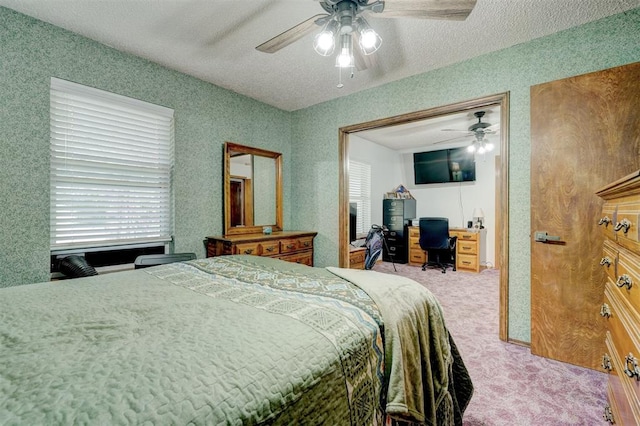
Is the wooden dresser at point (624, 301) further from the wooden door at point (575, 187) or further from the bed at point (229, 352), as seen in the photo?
the wooden door at point (575, 187)

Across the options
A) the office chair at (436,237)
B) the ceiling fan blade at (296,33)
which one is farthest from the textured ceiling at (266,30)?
the office chair at (436,237)

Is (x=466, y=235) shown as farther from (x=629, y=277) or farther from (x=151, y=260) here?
(x=151, y=260)

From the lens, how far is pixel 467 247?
5.27m

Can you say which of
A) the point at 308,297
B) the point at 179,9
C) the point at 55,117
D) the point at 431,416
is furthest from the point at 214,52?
the point at 431,416

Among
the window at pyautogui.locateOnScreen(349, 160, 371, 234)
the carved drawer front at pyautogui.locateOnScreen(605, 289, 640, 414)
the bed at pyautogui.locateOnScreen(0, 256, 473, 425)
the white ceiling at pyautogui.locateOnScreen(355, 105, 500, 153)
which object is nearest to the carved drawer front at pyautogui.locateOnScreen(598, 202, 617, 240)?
the carved drawer front at pyautogui.locateOnScreen(605, 289, 640, 414)

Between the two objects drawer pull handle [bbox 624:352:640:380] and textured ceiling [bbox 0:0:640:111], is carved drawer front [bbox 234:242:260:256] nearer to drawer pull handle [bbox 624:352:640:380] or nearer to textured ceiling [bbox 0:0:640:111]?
textured ceiling [bbox 0:0:640:111]

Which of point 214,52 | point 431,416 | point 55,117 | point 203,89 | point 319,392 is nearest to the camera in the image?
point 319,392

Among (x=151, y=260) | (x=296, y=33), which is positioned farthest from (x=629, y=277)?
(x=151, y=260)

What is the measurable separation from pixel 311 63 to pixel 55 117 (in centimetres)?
219

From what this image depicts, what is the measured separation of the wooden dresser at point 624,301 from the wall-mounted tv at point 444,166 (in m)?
4.79

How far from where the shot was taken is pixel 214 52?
2.59 m

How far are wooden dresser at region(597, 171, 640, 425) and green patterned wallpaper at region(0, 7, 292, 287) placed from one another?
3.18 metres

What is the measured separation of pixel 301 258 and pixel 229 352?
2948mm

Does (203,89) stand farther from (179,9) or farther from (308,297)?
(308,297)
